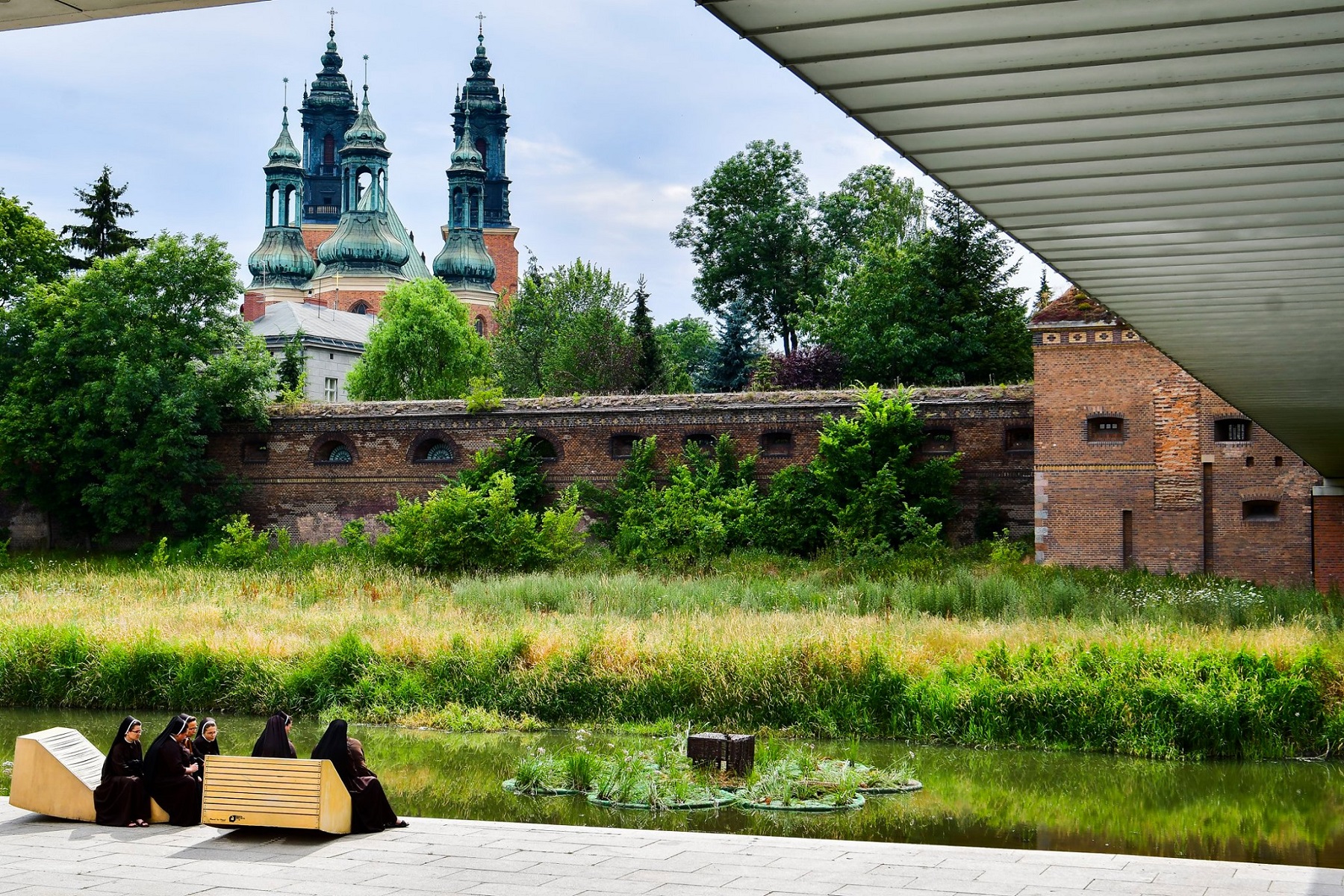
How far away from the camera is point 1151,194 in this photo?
557 centimetres

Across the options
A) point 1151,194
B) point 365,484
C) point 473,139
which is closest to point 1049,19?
point 1151,194

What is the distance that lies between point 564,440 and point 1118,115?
2463 cm

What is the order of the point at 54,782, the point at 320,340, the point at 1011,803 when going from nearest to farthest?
1. the point at 54,782
2. the point at 1011,803
3. the point at 320,340

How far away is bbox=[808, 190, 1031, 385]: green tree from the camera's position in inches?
1369

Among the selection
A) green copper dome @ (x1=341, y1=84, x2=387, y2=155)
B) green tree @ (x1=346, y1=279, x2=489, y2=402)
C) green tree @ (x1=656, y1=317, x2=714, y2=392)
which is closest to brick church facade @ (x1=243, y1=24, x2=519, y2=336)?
green copper dome @ (x1=341, y1=84, x2=387, y2=155)

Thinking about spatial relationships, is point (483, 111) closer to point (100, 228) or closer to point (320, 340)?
point (320, 340)

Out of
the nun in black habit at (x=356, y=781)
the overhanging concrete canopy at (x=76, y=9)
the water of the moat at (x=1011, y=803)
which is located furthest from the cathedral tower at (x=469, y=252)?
the overhanging concrete canopy at (x=76, y=9)

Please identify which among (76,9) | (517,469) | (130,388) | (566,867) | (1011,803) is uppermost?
(130,388)

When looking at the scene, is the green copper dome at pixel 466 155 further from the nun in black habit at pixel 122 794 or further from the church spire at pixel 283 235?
the nun in black habit at pixel 122 794

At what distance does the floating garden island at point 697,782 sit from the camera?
10.4m

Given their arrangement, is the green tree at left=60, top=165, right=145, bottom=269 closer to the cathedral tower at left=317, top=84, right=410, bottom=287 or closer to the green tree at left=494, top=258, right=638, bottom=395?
the green tree at left=494, top=258, right=638, bottom=395

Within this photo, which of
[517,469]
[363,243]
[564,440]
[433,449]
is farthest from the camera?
[363,243]

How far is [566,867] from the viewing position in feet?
24.0

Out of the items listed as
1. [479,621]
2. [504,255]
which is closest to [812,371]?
[479,621]
